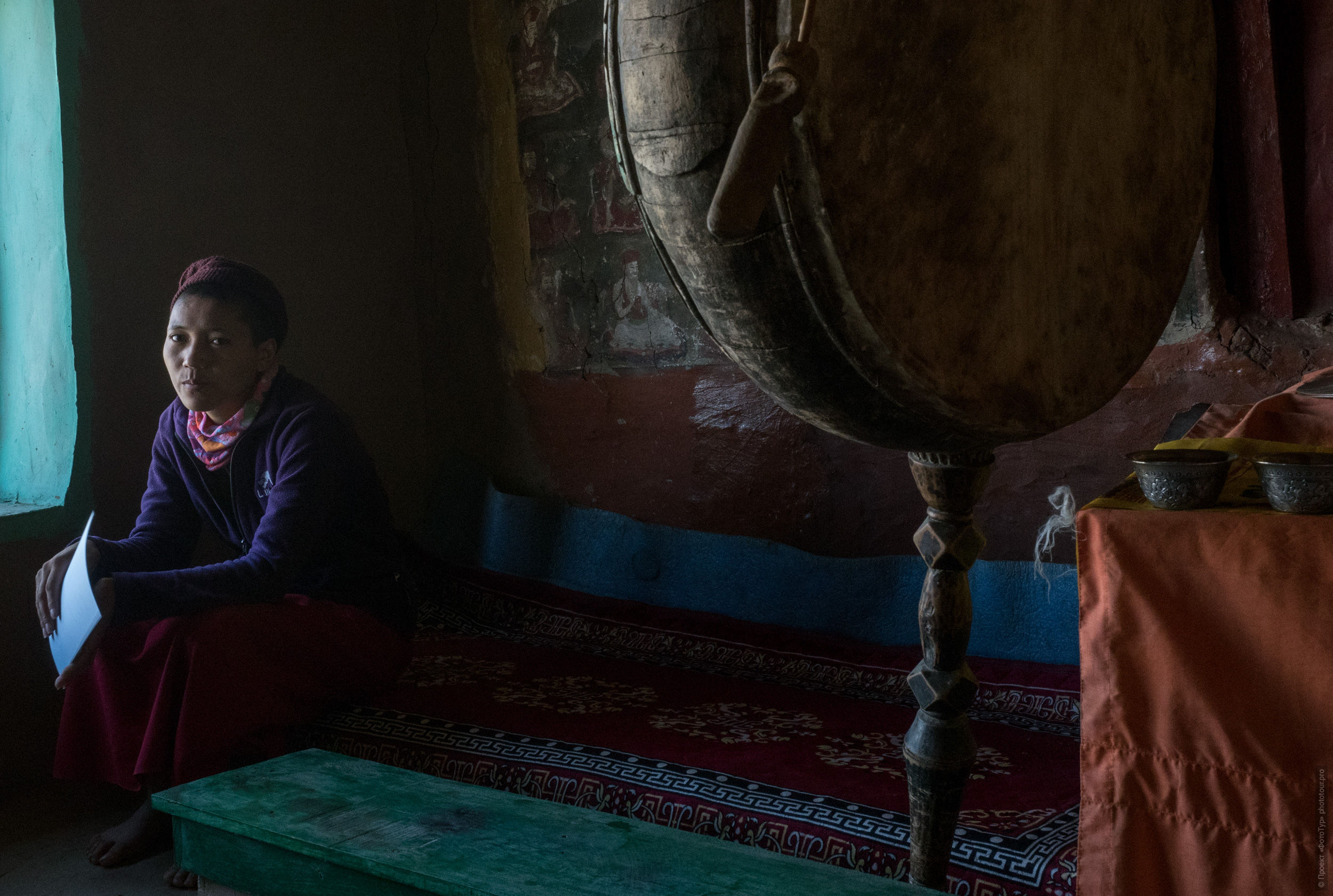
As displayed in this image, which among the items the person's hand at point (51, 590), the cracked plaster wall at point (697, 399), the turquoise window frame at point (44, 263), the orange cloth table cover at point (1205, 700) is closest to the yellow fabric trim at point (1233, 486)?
the orange cloth table cover at point (1205, 700)

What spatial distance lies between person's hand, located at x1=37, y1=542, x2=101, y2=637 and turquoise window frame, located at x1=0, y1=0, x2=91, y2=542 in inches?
20.7

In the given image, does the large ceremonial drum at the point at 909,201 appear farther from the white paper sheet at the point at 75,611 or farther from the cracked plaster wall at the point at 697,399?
the white paper sheet at the point at 75,611

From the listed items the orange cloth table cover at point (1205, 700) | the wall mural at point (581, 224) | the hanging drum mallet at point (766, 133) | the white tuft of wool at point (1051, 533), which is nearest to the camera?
the hanging drum mallet at point (766, 133)

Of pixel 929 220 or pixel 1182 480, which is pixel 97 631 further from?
pixel 1182 480

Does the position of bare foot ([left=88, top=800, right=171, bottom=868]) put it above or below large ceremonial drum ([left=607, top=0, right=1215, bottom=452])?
below

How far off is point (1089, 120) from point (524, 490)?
99.7 inches

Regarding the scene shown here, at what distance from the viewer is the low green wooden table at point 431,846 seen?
124 cm

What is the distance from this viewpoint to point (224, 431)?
2.55 metres

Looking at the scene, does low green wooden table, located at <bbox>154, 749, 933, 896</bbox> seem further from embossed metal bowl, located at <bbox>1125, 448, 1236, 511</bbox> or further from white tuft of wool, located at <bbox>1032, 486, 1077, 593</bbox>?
white tuft of wool, located at <bbox>1032, 486, 1077, 593</bbox>

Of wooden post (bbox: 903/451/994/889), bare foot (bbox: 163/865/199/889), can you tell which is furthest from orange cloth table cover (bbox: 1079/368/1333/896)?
bare foot (bbox: 163/865/199/889)

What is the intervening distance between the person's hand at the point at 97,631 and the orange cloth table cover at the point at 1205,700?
1.88 metres

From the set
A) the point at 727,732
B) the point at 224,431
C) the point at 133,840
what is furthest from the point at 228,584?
the point at 727,732

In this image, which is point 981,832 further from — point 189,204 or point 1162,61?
point 189,204

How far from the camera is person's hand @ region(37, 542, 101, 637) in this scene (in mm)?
2285
